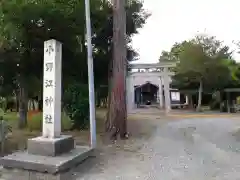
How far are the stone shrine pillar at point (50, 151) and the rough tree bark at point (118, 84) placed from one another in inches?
97.1

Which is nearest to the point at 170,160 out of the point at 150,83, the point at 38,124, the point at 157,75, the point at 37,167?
the point at 37,167

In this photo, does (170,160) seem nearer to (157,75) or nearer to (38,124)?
(38,124)

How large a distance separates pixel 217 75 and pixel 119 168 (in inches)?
596

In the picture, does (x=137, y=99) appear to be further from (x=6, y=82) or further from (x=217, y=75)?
(x=6, y=82)

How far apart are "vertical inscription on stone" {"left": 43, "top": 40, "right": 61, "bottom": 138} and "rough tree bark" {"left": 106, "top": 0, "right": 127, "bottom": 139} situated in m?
3.09

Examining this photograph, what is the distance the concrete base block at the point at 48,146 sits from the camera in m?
5.50

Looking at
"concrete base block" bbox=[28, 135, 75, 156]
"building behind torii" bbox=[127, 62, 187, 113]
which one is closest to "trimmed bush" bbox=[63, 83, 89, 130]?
"concrete base block" bbox=[28, 135, 75, 156]

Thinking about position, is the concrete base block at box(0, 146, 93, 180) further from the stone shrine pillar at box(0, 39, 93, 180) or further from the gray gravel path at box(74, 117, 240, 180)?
the gray gravel path at box(74, 117, 240, 180)

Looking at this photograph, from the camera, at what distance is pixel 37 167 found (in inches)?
197

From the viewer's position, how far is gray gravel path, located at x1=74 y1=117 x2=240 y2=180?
5125 mm

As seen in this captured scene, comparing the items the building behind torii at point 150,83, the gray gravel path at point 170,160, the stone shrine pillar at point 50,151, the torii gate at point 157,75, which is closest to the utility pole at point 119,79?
the gray gravel path at point 170,160

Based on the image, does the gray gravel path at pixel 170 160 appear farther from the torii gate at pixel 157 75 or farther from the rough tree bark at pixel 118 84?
the torii gate at pixel 157 75

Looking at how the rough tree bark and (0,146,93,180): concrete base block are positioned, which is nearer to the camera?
(0,146,93,180): concrete base block

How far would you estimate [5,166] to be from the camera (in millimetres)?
5348
